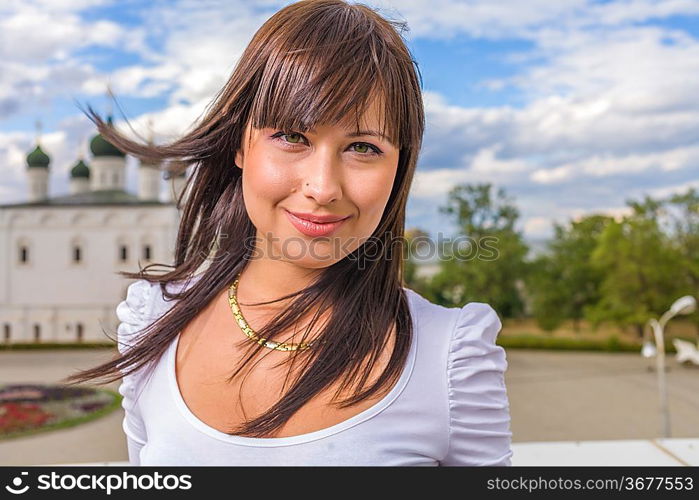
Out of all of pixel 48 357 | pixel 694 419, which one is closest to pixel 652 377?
pixel 694 419

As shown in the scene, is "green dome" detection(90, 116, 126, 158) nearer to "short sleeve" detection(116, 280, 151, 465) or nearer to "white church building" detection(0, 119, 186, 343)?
"white church building" detection(0, 119, 186, 343)

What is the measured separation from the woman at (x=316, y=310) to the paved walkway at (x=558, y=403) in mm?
6078

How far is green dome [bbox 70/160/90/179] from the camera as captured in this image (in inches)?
822

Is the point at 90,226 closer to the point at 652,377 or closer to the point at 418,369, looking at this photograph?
the point at 652,377

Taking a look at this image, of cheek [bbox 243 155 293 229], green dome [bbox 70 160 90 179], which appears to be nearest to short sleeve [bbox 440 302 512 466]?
cheek [bbox 243 155 293 229]

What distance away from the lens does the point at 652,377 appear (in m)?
13.7

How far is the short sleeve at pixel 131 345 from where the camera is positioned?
1111mm

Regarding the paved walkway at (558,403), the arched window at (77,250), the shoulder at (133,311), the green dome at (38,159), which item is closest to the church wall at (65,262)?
the arched window at (77,250)

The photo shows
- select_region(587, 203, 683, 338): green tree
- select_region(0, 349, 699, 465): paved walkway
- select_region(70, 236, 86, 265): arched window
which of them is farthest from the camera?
select_region(70, 236, 86, 265): arched window

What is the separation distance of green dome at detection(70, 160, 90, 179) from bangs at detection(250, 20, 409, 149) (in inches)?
851

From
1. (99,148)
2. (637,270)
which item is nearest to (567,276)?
(637,270)

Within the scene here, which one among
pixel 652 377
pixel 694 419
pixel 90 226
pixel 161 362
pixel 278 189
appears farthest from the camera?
pixel 90 226

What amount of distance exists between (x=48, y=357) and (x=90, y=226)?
14.1 ft
